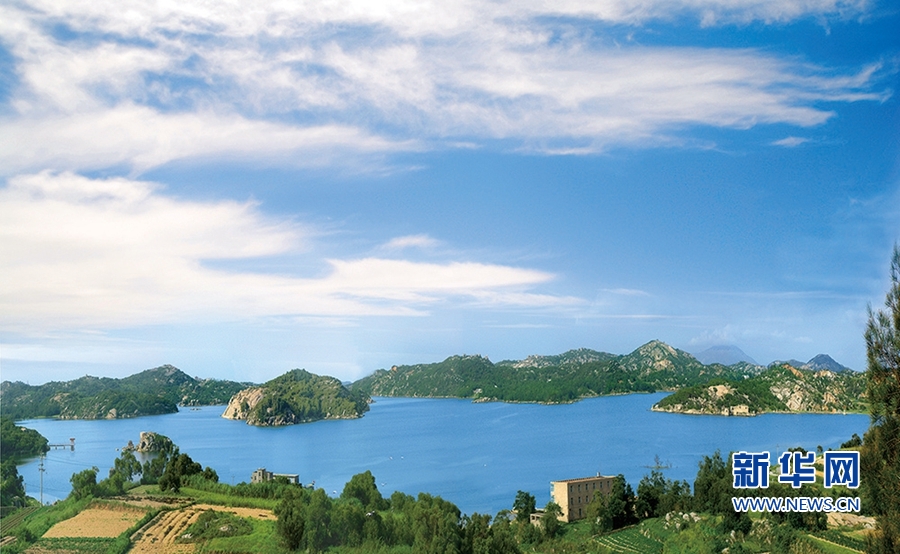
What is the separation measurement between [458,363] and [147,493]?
60.8 metres

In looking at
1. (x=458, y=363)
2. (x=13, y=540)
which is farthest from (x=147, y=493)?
(x=458, y=363)

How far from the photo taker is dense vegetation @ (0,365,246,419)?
30016 mm

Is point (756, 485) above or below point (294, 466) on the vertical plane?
above

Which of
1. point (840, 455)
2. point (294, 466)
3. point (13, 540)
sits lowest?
point (294, 466)

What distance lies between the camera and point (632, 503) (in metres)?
12.1

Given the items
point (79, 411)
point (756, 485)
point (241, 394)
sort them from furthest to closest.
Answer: point (241, 394), point (79, 411), point (756, 485)

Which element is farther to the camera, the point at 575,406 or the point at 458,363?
the point at 458,363

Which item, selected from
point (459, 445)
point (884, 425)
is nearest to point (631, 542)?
point (884, 425)

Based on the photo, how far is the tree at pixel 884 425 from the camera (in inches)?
133

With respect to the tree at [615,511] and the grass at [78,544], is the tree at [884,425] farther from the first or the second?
the tree at [615,511]

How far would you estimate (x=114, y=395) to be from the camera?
3853 centimetres

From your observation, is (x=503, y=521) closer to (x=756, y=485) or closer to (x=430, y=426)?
(x=756, y=485)

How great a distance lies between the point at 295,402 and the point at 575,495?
30994mm

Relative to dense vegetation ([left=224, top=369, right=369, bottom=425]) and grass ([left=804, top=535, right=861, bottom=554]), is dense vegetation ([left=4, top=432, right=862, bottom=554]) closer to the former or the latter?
grass ([left=804, top=535, right=861, bottom=554])
